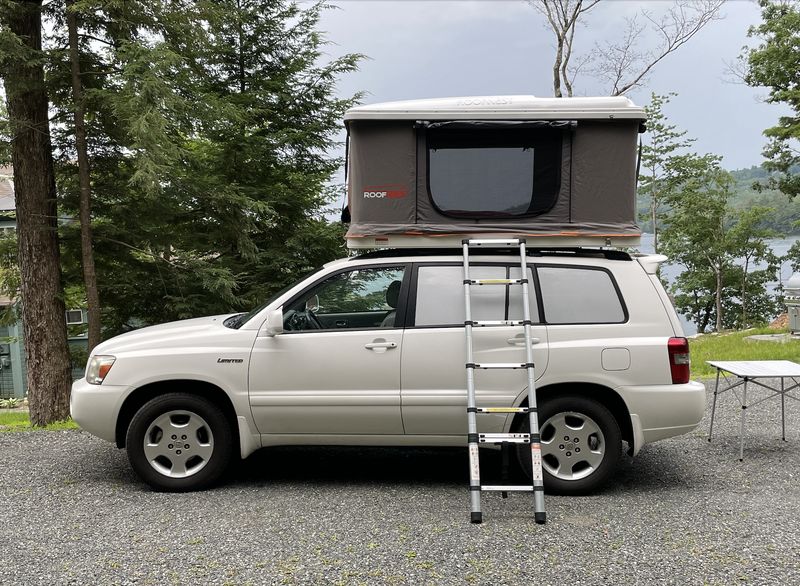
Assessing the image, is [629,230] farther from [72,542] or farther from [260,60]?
[260,60]

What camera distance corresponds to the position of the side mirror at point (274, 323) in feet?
17.6

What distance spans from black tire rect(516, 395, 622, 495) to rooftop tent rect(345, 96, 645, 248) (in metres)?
1.30

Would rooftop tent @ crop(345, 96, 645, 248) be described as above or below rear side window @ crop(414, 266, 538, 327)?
above

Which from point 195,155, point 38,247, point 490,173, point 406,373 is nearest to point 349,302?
point 406,373

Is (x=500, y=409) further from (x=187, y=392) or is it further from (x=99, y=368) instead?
(x=99, y=368)

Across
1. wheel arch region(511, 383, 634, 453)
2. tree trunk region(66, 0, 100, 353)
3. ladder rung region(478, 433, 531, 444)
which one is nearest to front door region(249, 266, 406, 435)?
ladder rung region(478, 433, 531, 444)

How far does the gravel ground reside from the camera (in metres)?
4.07

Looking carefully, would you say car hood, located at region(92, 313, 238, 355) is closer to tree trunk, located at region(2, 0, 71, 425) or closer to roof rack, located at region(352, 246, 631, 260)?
roof rack, located at region(352, 246, 631, 260)

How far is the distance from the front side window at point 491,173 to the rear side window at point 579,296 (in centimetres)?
63

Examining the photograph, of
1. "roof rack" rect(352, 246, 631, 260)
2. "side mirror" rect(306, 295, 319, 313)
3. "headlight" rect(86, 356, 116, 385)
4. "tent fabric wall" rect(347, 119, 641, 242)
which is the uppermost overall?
"tent fabric wall" rect(347, 119, 641, 242)

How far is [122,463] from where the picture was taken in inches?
254

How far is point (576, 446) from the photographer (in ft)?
17.6

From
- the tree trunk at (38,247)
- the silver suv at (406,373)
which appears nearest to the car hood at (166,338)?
the silver suv at (406,373)

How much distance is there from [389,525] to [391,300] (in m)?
1.68
